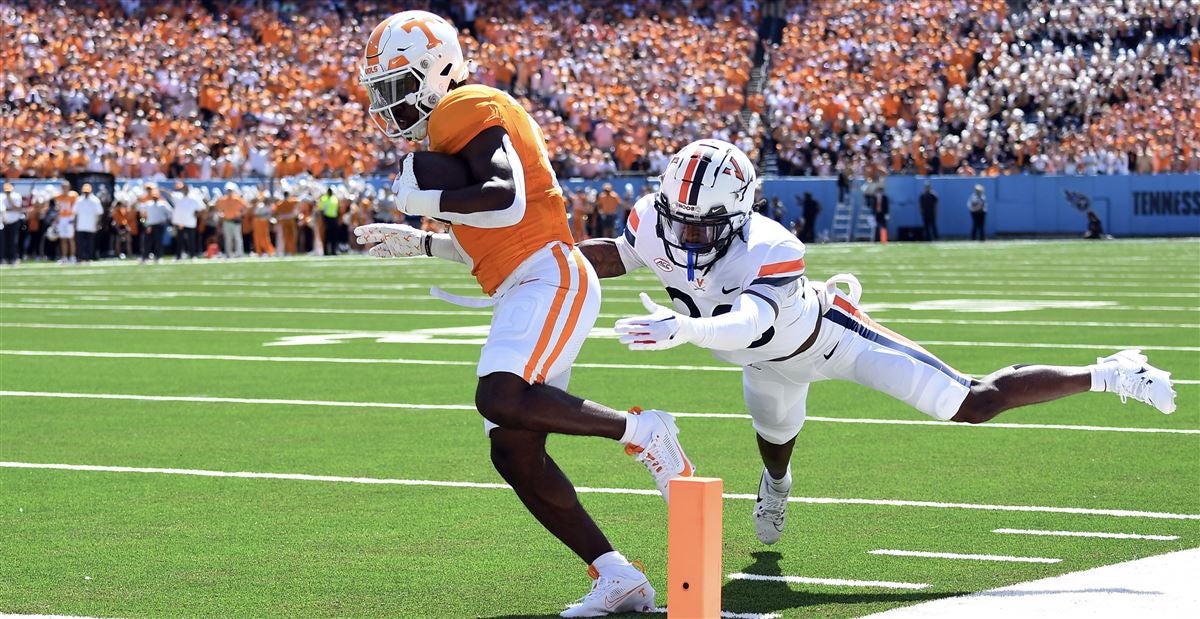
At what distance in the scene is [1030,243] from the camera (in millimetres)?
35438

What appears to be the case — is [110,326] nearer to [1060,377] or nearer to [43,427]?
[43,427]

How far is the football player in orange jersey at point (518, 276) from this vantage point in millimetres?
5000

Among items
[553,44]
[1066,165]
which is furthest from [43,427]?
[553,44]

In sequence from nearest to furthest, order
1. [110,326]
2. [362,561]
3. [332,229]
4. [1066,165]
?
1. [362,561]
2. [110,326]
3. [332,229]
4. [1066,165]

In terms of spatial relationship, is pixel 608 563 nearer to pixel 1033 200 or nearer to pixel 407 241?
pixel 407 241

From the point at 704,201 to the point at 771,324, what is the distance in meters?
0.44

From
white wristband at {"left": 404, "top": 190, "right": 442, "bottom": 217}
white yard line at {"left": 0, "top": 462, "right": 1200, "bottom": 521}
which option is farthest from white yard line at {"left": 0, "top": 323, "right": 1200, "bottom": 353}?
white wristband at {"left": 404, "top": 190, "right": 442, "bottom": 217}

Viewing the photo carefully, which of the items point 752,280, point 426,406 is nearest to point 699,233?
point 752,280

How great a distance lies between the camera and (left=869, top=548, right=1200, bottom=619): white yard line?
191 inches

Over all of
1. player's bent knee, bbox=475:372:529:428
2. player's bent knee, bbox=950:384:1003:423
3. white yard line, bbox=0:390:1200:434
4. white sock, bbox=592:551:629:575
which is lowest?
white yard line, bbox=0:390:1200:434

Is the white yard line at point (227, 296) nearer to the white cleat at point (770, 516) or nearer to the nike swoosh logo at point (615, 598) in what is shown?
the white cleat at point (770, 516)

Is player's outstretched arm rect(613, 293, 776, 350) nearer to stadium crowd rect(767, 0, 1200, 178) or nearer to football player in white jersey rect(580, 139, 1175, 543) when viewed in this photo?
football player in white jersey rect(580, 139, 1175, 543)

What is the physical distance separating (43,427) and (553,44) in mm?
35135

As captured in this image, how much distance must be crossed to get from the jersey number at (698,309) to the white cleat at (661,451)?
19.0 inches
